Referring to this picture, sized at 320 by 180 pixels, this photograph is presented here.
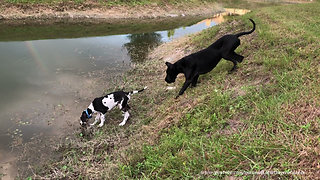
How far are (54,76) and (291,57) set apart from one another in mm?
9723

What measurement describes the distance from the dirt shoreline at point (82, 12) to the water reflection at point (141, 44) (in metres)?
8.12

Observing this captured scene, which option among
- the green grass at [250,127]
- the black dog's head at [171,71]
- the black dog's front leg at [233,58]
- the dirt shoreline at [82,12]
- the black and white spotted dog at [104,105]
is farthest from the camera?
the dirt shoreline at [82,12]

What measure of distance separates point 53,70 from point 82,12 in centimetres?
1649

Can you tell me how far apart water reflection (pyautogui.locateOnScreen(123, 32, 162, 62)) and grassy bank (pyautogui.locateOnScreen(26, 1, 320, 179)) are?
5.70 meters

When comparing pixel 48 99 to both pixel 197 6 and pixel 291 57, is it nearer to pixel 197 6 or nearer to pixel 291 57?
pixel 291 57

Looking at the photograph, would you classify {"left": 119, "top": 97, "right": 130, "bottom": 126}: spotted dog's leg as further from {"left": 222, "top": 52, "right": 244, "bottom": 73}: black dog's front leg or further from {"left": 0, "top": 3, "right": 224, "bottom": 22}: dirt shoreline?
{"left": 0, "top": 3, "right": 224, "bottom": 22}: dirt shoreline

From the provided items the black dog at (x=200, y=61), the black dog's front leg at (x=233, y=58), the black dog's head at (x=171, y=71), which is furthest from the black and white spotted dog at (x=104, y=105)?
the black dog's front leg at (x=233, y=58)

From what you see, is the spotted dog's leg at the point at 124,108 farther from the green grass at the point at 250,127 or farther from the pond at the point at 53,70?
the pond at the point at 53,70

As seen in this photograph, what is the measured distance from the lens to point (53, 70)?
35.8ft

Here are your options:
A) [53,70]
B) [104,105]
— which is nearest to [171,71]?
[104,105]

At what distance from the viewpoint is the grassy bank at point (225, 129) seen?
3.52 metres

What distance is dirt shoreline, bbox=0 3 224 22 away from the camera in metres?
22.2

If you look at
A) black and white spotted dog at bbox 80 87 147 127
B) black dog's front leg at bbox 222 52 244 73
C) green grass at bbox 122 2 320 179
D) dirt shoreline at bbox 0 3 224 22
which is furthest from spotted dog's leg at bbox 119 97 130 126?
dirt shoreline at bbox 0 3 224 22

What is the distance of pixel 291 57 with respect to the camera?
6.50m
